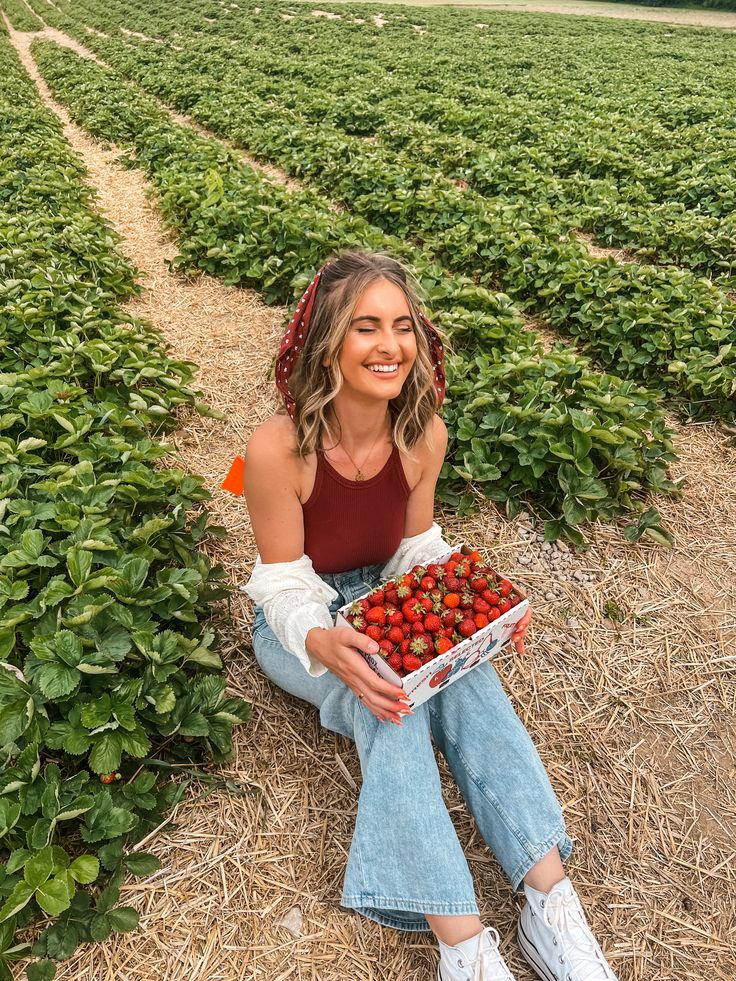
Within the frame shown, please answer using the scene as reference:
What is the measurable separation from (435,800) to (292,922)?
0.64 meters

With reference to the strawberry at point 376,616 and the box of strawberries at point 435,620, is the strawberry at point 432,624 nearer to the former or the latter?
the box of strawberries at point 435,620

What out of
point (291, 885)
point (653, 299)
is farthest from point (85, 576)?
point (653, 299)

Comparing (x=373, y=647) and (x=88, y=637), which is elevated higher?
(x=373, y=647)

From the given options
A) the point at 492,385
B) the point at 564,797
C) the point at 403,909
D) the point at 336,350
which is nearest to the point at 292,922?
the point at 403,909

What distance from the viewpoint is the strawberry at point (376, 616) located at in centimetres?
191

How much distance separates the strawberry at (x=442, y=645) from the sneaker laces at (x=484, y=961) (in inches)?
31.4

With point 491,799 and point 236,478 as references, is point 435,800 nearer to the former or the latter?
point 491,799

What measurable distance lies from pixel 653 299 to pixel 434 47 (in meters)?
20.9

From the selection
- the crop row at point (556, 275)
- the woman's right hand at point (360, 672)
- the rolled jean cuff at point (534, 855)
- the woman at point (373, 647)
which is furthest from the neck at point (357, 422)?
the crop row at point (556, 275)

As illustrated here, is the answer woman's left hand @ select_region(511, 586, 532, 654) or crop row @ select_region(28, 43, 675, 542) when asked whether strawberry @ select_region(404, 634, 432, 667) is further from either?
crop row @ select_region(28, 43, 675, 542)

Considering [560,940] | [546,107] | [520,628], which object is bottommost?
[560,940]

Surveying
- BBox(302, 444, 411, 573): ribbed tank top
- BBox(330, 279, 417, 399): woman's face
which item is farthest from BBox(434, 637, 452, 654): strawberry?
BBox(330, 279, 417, 399): woman's face

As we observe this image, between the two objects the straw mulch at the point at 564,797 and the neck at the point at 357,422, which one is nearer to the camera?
the straw mulch at the point at 564,797

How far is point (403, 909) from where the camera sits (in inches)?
68.1
